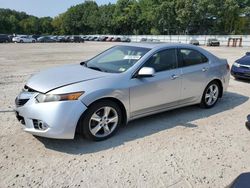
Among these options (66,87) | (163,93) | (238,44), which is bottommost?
(238,44)

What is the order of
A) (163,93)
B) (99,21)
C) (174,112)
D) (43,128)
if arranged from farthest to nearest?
(99,21) < (174,112) < (163,93) < (43,128)

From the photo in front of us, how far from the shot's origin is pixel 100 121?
4215mm

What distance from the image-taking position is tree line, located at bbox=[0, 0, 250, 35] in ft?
188

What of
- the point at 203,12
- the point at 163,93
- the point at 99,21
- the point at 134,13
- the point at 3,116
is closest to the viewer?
the point at 163,93

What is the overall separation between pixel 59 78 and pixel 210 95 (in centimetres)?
346

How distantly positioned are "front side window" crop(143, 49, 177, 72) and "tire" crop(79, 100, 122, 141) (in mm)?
1020

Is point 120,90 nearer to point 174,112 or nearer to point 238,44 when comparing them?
point 174,112

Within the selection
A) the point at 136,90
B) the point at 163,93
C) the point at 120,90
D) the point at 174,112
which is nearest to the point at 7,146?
the point at 120,90

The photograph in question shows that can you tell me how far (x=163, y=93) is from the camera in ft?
16.2

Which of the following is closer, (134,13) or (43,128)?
(43,128)

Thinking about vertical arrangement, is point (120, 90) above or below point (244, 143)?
above

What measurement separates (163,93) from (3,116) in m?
3.17

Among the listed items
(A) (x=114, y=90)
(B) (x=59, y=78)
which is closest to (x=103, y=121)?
(A) (x=114, y=90)

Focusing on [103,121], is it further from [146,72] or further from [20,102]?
[20,102]
